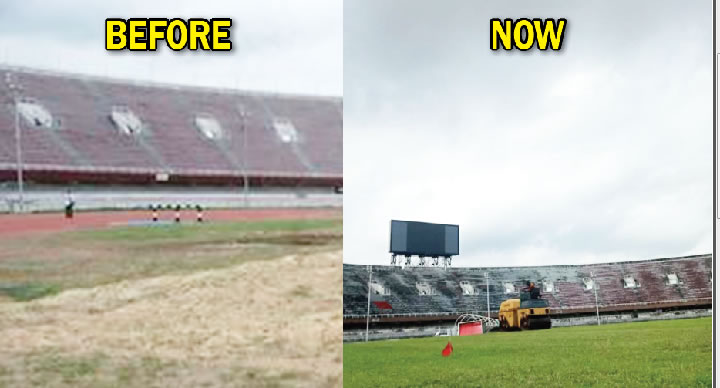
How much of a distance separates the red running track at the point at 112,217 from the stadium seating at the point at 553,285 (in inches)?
135

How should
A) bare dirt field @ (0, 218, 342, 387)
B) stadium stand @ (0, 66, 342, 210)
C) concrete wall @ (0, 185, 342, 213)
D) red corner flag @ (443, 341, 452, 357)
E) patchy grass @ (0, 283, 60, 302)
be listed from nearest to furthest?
red corner flag @ (443, 341, 452, 357), bare dirt field @ (0, 218, 342, 387), patchy grass @ (0, 283, 60, 302), concrete wall @ (0, 185, 342, 213), stadium stand @ (0, 66, 342, 210)

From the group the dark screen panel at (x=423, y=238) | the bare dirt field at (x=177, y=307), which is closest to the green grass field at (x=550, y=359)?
the dark screen panel at (x=423, y=238)

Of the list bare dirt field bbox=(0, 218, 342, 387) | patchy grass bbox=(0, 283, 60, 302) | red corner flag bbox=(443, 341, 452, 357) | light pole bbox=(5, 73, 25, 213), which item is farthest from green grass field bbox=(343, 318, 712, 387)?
light pole bbox=(5, 73, 25, 213)

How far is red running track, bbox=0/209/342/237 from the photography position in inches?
248

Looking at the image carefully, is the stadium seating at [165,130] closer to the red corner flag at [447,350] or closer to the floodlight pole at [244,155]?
the floodlight pole at [244,155]

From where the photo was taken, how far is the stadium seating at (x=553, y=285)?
2.68 m

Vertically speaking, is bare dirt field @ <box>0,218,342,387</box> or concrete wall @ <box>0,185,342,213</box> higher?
concrete wall @ <box>0,185,342,213</box>

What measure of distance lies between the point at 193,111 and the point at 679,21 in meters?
5.03

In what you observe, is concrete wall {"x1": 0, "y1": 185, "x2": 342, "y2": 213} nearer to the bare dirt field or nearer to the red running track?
the red running track

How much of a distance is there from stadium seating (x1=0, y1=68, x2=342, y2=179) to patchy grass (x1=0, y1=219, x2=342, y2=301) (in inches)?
20.4

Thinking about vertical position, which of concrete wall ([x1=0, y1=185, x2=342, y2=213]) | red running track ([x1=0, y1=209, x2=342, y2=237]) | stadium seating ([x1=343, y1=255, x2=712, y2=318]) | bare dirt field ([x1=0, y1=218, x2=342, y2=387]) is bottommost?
bare dirt field ([x1=0, y1=218, x2=342, y2=387])

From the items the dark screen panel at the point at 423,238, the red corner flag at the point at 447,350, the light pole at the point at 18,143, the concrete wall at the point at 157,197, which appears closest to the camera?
the dark screen panel at the point at 423,238

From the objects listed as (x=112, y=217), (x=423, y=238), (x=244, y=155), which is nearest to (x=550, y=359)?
(x=423, y=238)

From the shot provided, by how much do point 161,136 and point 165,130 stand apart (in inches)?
2.9
